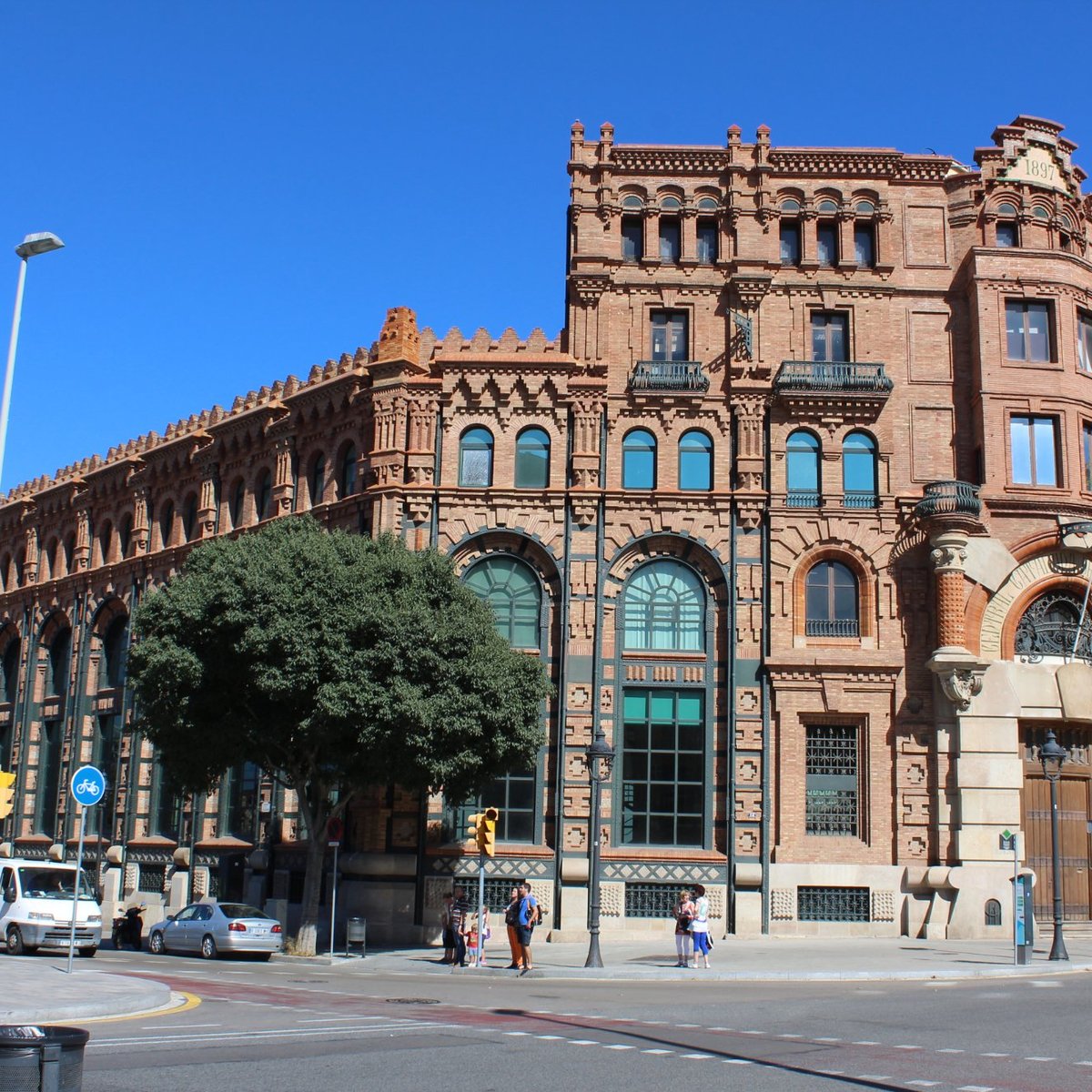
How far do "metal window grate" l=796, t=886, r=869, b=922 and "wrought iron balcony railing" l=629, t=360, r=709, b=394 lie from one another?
14.1 meters

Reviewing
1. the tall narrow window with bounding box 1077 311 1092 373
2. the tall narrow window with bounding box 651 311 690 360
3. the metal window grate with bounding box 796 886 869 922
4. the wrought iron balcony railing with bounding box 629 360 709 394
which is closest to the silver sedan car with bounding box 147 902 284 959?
the metal window grate with bounding box 796 886 869 922

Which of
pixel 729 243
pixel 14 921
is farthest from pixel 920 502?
pixel 14 921

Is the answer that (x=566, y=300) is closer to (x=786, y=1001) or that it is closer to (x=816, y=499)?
(x=816, y=499)

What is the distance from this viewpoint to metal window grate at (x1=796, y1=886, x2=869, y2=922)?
116 ft

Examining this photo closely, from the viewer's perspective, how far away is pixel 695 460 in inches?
1526

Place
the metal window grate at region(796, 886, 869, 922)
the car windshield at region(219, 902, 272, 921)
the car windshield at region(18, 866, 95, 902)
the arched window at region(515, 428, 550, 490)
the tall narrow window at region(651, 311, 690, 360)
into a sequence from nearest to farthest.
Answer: the car windshield at region(18, 866, 95, 902) < the car windshield at region(219, 902, 272, 921) < the metal window grate at region(796, 886, 869, 922) < the arched window at region(515, 428, 550, 490) < the tall narrow window at region(651, 311, 690, 360)

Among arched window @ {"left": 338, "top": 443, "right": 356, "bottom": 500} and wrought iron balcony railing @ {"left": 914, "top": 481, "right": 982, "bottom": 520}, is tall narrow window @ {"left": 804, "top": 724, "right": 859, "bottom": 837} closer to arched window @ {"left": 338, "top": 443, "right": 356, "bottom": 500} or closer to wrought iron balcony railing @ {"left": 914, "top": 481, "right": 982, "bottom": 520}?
wrought iron balcony railing @ {"left": 914, "top": 481, "right": 982, "bottom": 520}

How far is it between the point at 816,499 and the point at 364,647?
1404 centimetres

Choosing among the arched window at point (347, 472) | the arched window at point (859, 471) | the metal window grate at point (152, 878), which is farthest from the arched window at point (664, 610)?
the metal window grate at point (152, 878)

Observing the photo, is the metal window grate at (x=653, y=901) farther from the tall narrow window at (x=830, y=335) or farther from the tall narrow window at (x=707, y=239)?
the tall narrow window at (x=707, y=239)

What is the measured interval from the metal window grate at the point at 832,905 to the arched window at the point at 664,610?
7121 millimetres

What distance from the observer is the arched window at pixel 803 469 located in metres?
38.1

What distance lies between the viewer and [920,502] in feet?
121

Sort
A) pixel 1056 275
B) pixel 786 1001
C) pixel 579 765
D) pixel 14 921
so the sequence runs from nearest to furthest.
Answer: pixel 786 1001, pixel 14 921, pixel 579 765, pixel 1056 275
